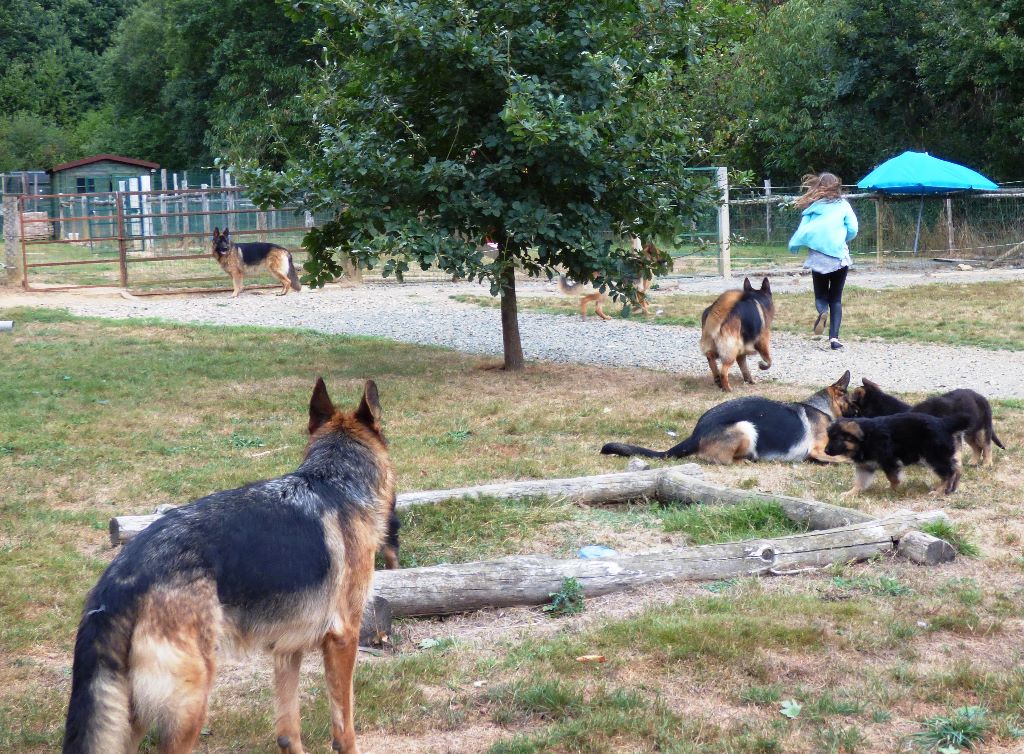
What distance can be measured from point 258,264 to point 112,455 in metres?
15.7

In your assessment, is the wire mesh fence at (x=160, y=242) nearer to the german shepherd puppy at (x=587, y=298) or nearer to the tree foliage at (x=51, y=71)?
the german shepherd puppy at (x=587, y=298)

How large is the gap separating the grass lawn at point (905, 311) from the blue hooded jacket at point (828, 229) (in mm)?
1739

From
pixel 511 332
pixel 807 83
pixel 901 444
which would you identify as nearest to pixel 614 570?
pixel 901 444

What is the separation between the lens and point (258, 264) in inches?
943

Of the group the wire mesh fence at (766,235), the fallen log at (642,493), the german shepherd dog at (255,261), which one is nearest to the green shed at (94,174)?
the wire mesh fence at (766,235)

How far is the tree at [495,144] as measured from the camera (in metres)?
11.2

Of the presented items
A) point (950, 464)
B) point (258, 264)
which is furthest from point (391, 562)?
point (258, 264)

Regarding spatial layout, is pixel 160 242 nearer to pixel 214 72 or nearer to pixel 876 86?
pixel 214 72

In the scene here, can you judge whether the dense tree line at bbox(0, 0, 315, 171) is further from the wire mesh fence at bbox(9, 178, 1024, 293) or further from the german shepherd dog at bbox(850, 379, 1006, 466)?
the german shepherd dog at bbox(850, 379, 1006, 466)

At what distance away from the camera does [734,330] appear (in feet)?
38.0

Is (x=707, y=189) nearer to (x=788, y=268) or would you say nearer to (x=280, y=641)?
(x=280, y=641)

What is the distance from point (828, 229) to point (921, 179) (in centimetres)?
1616

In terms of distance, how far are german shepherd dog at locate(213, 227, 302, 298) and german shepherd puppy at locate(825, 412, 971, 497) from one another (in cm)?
1789

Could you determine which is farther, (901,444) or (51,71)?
(51,71)
